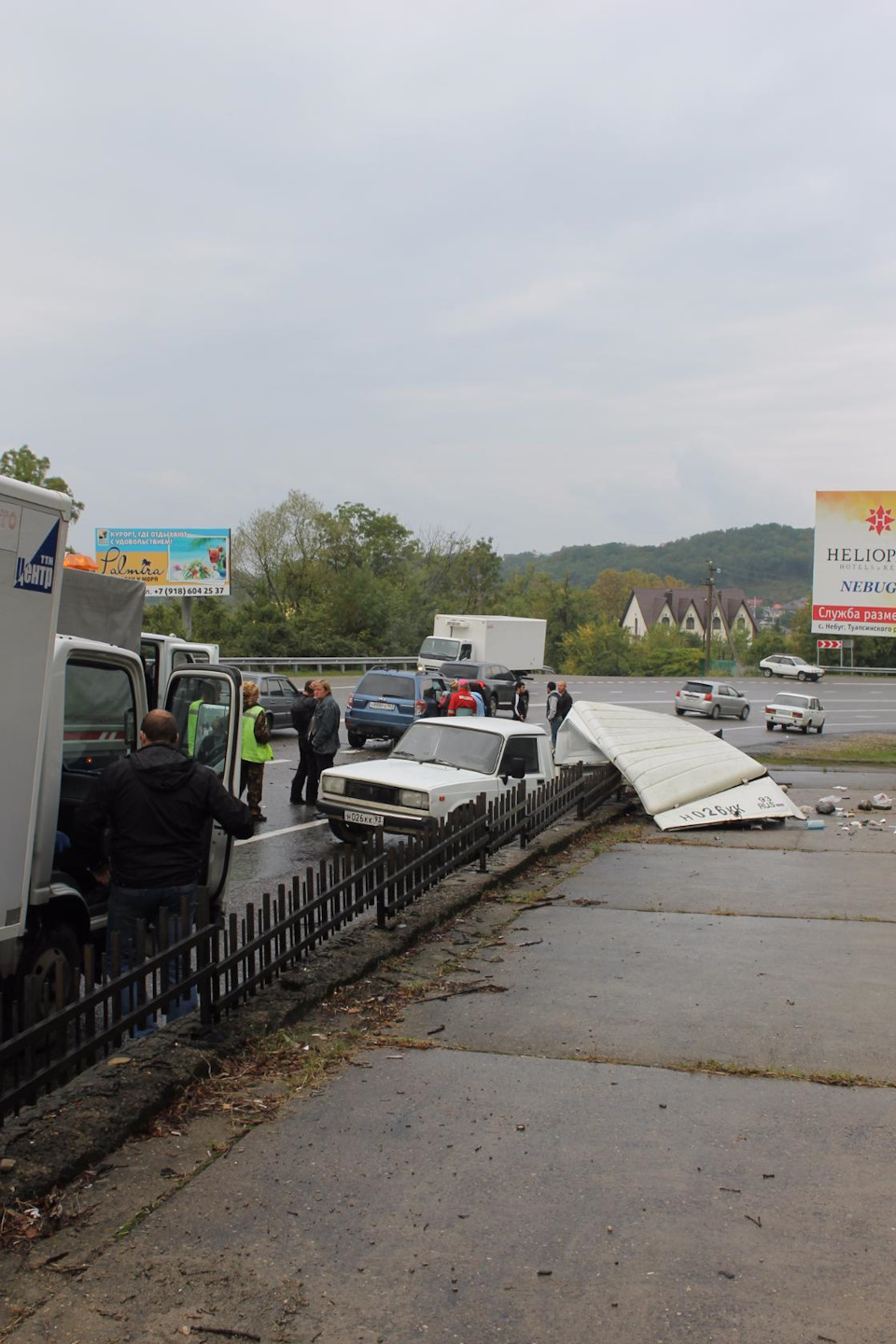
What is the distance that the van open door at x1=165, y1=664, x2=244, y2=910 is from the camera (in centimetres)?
743

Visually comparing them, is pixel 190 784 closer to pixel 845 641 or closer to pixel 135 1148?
pixel 135 1148

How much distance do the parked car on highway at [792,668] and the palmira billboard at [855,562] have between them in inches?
1517

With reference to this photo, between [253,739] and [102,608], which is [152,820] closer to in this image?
[102,608]

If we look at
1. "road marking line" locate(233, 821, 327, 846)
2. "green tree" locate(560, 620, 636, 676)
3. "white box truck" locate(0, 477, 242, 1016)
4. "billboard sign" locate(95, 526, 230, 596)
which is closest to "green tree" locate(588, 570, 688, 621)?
"green tree" locate(560, 620, 636, 676)

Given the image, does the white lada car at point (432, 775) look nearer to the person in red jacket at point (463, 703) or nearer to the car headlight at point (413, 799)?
the car headlight at point (413, 799)

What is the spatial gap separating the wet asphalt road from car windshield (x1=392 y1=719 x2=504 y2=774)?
135cm

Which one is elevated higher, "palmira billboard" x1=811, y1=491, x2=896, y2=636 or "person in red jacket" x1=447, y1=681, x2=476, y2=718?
"palmira billboard" x1=811, y1=491, x2=896, y2=636

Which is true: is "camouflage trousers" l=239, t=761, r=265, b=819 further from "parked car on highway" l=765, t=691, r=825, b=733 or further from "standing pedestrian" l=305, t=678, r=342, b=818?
"parked car on highway" l=765, t=691, r=825, b=733

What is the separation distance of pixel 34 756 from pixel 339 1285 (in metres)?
2.49

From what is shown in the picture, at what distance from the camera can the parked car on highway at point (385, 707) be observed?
23.7m

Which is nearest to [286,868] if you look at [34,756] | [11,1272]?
[34,756]

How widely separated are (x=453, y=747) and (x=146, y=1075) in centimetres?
821

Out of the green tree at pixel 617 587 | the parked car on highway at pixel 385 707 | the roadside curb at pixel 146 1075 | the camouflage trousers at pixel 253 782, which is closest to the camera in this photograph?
the roadside curb at pixel 146 1075

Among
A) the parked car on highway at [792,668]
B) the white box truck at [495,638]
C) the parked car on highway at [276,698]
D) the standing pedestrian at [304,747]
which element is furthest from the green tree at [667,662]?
the standing pedestrian at [304,747]
